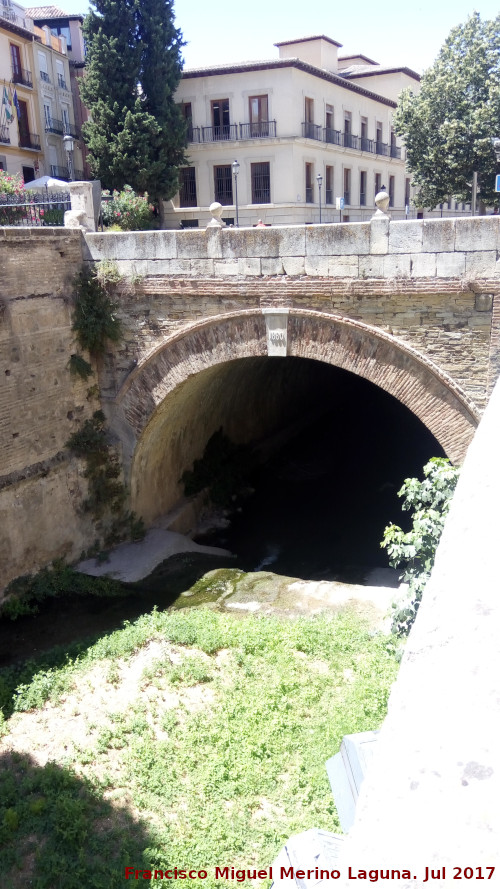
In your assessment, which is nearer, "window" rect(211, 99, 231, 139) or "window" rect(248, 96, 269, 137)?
"window" rect(248, 96, 269, 137)

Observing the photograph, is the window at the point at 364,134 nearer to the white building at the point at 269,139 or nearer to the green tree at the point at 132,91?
the white building at the point at 269,139

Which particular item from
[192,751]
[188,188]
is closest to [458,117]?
[188,188]

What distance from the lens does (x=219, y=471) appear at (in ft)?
48.8

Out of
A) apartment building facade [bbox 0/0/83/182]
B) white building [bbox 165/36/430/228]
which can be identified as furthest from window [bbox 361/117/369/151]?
apartment building facade [bbox 0/0/83/182]

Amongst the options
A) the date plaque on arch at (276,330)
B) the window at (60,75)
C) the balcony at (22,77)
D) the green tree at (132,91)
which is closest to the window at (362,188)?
the green tree at (132,91)

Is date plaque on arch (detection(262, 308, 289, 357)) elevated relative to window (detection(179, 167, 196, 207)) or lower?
lower

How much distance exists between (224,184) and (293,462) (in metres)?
15.2

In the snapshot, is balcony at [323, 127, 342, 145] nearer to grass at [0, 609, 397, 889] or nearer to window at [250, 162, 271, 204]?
window at [250, 162, 271, 204]

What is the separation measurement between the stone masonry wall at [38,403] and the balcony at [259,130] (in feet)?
59.6

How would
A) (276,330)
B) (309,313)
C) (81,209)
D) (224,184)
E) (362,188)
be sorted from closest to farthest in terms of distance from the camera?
(309,313), (276,330), (81,209), (224,184), (362,188)

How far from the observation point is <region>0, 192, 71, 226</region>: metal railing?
1293 centimetres

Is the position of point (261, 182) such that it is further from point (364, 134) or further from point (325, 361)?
point (325, 361)

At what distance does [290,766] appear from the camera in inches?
254

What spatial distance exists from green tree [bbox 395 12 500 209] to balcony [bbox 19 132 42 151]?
14.3 metres
